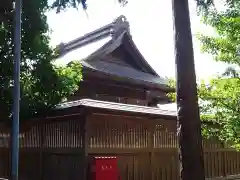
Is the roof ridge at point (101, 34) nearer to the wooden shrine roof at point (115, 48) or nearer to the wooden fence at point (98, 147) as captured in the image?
the wooden shrine roof at point (115, 48)

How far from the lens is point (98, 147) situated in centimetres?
1024

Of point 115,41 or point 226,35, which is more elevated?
point 115,41

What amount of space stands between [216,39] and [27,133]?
6.71 metres

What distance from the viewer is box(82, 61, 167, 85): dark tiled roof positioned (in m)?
16.3

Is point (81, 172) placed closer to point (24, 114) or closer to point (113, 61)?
point (24, 114)

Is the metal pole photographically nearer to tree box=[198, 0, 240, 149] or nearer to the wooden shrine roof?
tree box=[198, 0, 240, 149]

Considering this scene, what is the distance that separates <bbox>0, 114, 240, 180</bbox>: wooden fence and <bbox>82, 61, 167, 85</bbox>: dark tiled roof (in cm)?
436

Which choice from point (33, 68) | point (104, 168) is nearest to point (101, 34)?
point (33, 68)

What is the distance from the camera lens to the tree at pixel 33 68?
9.50 meters

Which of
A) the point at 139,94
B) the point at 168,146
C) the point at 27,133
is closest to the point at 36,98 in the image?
the point at 27,133

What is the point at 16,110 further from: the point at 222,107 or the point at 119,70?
the point at 119,70

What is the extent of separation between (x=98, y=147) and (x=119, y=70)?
28.0 ft

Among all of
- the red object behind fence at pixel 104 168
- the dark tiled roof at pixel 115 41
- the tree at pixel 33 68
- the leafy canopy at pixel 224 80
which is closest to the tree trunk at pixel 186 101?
the leafy canopy at pixel 224 80

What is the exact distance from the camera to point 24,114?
34.4 ft
